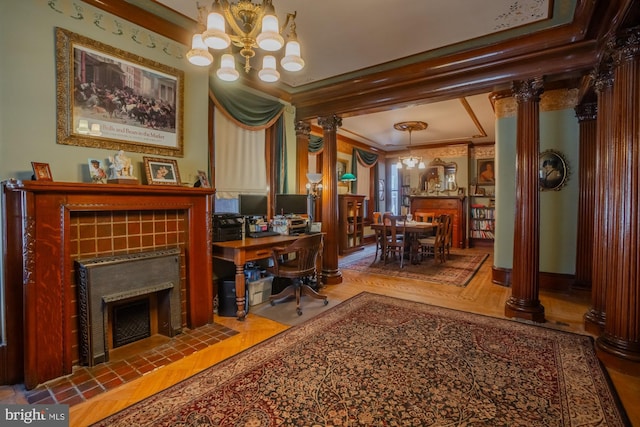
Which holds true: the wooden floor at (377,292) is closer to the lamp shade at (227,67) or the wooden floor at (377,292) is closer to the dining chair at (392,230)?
the dining chair at (392,230)

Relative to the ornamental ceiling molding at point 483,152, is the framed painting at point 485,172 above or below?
below

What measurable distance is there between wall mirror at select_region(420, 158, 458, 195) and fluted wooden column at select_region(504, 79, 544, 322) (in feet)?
18.0

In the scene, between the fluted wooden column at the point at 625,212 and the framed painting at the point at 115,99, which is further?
the framed painting at the point at 115,99

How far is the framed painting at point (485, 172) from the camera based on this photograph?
8266 millimetres

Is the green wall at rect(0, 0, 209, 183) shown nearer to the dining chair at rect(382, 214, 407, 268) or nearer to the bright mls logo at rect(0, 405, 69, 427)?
the bright mls logo at rect(0, 405, 69, 427)

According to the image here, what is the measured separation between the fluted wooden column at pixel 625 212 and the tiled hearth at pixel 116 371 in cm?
307

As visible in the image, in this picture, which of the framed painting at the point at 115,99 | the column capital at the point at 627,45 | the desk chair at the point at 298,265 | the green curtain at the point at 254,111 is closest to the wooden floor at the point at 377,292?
the desk chair at the point at 298,265

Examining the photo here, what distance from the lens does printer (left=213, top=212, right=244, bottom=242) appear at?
11.0ft

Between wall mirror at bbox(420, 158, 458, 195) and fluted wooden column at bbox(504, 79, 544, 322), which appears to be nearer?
fluted wooden column at bbox(504, 79, 544, 322)

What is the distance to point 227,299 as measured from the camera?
10.9 feet

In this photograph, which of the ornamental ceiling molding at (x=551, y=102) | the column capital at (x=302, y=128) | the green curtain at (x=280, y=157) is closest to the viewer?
the ornamental ceiling molding at (x=551, y=102)

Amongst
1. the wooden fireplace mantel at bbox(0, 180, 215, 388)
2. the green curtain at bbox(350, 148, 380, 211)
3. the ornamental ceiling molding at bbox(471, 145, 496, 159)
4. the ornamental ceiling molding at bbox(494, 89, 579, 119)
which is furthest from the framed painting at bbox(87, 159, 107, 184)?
the ornamental ceiling molding at bbox(471, 145, 496, 159)

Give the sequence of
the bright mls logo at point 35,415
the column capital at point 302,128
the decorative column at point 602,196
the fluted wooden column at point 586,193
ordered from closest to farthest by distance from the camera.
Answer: the bright mls logo at point 35,415 < the decorative column at point 602,196 < the fluted wooden column at point 586,193 < the column capital at point 302,128

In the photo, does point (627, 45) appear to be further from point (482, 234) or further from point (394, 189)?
point (394, 189)
